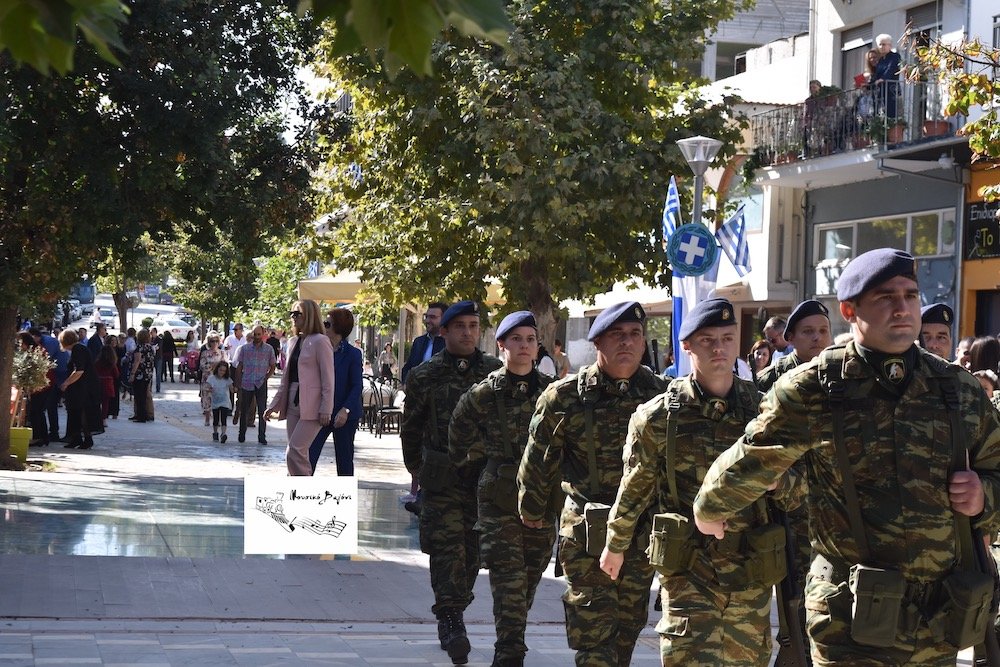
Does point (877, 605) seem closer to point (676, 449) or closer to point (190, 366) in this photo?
point (676, 449)

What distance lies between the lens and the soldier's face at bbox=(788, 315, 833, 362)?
8.62 m

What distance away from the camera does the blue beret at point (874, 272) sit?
4438 millimetres

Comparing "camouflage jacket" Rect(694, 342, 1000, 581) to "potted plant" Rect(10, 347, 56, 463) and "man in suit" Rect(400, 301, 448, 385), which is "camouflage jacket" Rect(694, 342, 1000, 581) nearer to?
"man in suit" Rect(400, 301, 448, 385)

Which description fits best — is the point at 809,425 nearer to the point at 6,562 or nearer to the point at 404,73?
the point at 6,562

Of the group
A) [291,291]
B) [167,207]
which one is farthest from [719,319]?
[291,291]

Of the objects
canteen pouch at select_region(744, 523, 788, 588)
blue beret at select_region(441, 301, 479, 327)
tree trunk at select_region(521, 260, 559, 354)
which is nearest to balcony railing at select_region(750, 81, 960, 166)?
tree trunk at select_region(521, 260, 559, 354)

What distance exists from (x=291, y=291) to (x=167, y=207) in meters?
42.3

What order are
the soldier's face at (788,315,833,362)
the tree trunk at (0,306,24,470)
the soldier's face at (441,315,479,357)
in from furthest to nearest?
the tree trunk at (0,306,24,470), the soldier's face at (441,315,479,357), the soldier's face at (788,315,833,362)

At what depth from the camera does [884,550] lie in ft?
14.4

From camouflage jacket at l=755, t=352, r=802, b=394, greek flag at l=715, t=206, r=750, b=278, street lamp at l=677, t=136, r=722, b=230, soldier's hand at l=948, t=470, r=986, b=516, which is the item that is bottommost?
soldier's hand at l=948, t=470, r=986, b=516

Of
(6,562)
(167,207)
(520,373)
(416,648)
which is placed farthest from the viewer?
(167,207)

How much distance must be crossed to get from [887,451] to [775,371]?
15.2 feet

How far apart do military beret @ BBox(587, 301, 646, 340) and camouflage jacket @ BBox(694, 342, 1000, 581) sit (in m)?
2.16

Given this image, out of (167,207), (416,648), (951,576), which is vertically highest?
(167,207)
